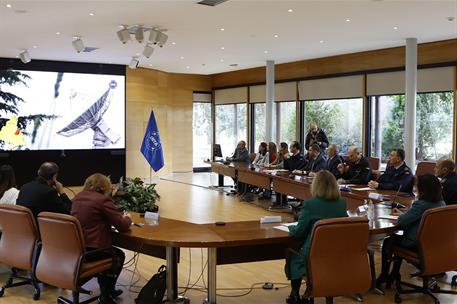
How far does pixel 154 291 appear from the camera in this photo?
405cm

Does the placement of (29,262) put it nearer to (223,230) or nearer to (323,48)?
(223,230)

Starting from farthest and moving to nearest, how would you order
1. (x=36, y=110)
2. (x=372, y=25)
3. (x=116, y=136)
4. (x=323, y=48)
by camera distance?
(x=116, y=136), (x=36, y=110), (x=323, y=48), (x=372, y=25)

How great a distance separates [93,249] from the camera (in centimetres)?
402

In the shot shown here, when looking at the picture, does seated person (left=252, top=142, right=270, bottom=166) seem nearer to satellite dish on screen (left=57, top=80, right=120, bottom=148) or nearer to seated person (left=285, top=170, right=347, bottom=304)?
satellite dish on screen (left=57, top=80, right=120, bottom=148)

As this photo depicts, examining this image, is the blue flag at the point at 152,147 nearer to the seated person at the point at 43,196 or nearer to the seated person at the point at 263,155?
the seated person at the point at 263,155

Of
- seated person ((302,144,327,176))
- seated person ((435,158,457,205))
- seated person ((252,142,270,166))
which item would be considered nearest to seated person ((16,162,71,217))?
seated person ((435,158,457,205))

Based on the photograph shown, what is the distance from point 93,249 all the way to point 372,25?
20.3 feet

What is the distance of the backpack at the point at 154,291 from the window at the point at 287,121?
33.0ft

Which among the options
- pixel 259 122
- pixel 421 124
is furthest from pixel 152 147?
pixel 421 124

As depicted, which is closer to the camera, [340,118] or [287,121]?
[340,118]

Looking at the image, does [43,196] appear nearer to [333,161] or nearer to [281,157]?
[333,161]

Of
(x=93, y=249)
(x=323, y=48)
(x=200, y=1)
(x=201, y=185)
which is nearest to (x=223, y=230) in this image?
(x=93, y=249)

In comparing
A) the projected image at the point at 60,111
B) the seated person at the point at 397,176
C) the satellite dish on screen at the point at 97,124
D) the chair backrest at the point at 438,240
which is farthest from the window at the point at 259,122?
the chair backrest at the point at 438,240

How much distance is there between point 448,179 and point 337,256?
221 centimetres
